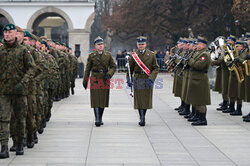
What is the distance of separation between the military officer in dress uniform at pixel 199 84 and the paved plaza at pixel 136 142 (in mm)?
413

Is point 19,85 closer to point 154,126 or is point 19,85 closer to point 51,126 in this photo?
point 51,126

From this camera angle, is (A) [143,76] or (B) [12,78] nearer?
(B) [12,78]

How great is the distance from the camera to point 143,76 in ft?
41.6

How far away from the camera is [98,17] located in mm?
76500

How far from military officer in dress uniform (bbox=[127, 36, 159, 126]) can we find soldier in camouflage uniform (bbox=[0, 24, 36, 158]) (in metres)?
4.02

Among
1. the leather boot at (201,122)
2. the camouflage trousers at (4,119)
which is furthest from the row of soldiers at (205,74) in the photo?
the camouflage trousers at (4,119)

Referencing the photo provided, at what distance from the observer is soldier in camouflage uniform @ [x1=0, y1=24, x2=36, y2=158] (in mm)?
8719

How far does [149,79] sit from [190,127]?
1.33 metres

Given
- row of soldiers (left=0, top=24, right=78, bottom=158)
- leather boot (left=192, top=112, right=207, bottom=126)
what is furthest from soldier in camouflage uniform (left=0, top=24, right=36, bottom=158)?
leather boot (left=192, top=112, right=207, bottom=126)

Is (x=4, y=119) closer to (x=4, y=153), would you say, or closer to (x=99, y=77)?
(x=4, y=153)

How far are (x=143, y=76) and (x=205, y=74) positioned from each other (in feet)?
4.49

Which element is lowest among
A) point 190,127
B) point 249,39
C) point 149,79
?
point 190,127

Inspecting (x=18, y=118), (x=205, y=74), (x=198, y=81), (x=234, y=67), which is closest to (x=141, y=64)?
(x=198, y=81)

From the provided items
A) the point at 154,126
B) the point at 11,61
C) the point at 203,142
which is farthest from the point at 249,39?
the point at 11,61
